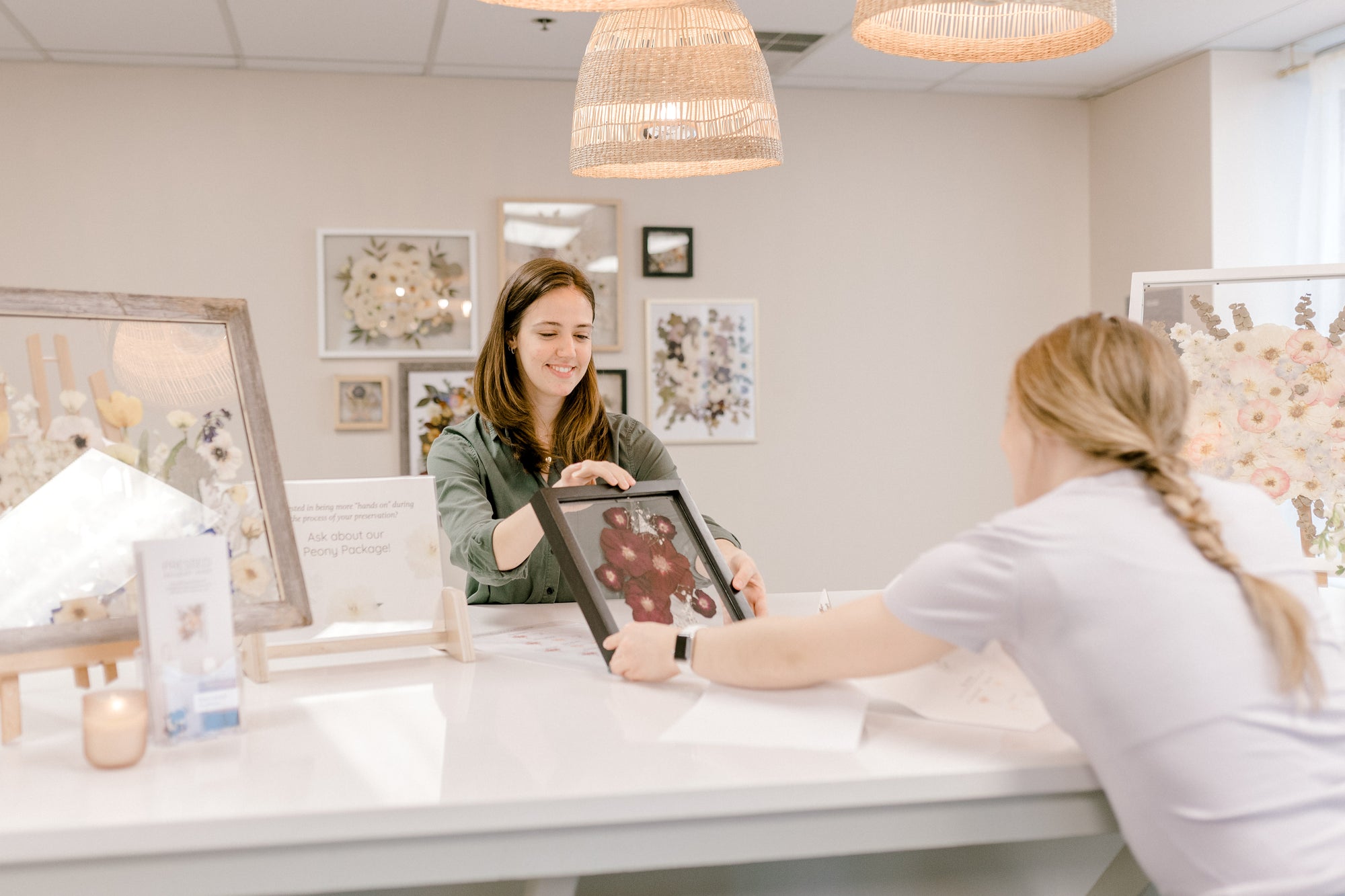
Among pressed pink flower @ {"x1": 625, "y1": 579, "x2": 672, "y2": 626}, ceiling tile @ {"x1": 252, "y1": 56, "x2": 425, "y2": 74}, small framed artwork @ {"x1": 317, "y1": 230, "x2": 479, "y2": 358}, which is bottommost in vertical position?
pressed pink flower @ {"x1": 625, "y1": 579, "x2": 672, "y2": 626}

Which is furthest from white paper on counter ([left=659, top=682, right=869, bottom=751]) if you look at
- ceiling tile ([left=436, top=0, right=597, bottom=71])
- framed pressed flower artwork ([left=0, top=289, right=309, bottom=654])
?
ceiling tile ([left=436, top=0, right=597, bottom=71])

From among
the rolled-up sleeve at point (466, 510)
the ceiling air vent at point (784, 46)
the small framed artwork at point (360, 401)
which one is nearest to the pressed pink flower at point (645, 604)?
the rolled-up sleeve at point (466, 510)

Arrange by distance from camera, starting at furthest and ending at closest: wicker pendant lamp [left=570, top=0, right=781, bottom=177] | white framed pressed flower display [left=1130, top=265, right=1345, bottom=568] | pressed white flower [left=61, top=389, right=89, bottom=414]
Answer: white framed pressed flower display [left=1130, top=265, right=1345, bottom=568] → wicker pendant lamp [left=570, top=0, right=781, bottom=177] → pressed white flower [left=61, top=389, right=89, bottom=414]

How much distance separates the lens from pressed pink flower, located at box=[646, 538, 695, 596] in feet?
5.34

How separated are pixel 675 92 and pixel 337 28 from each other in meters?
2.09

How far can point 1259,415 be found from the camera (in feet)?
6.72

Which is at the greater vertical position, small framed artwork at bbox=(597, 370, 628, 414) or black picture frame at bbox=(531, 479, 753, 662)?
small framed artwork at bbox=(597, 370, 628, 414)

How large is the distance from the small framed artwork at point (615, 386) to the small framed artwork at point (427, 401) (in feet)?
1.64

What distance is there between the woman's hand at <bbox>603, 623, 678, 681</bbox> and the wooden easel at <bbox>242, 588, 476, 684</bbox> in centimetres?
26

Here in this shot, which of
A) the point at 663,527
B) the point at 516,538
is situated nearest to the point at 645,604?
the point at 663,527

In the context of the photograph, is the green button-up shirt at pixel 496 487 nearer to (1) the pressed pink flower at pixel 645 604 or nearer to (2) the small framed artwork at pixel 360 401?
(1) the pressed pink flower at pixel 645 604

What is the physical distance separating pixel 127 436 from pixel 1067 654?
1.14 m

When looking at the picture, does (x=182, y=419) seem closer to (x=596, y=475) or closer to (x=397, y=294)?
(x=596, y=475)

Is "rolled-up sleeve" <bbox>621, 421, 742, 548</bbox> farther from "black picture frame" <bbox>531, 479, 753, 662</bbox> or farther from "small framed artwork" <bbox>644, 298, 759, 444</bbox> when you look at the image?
"small framed artwork" <bbox>644, 298, 759, 444</bbox>
